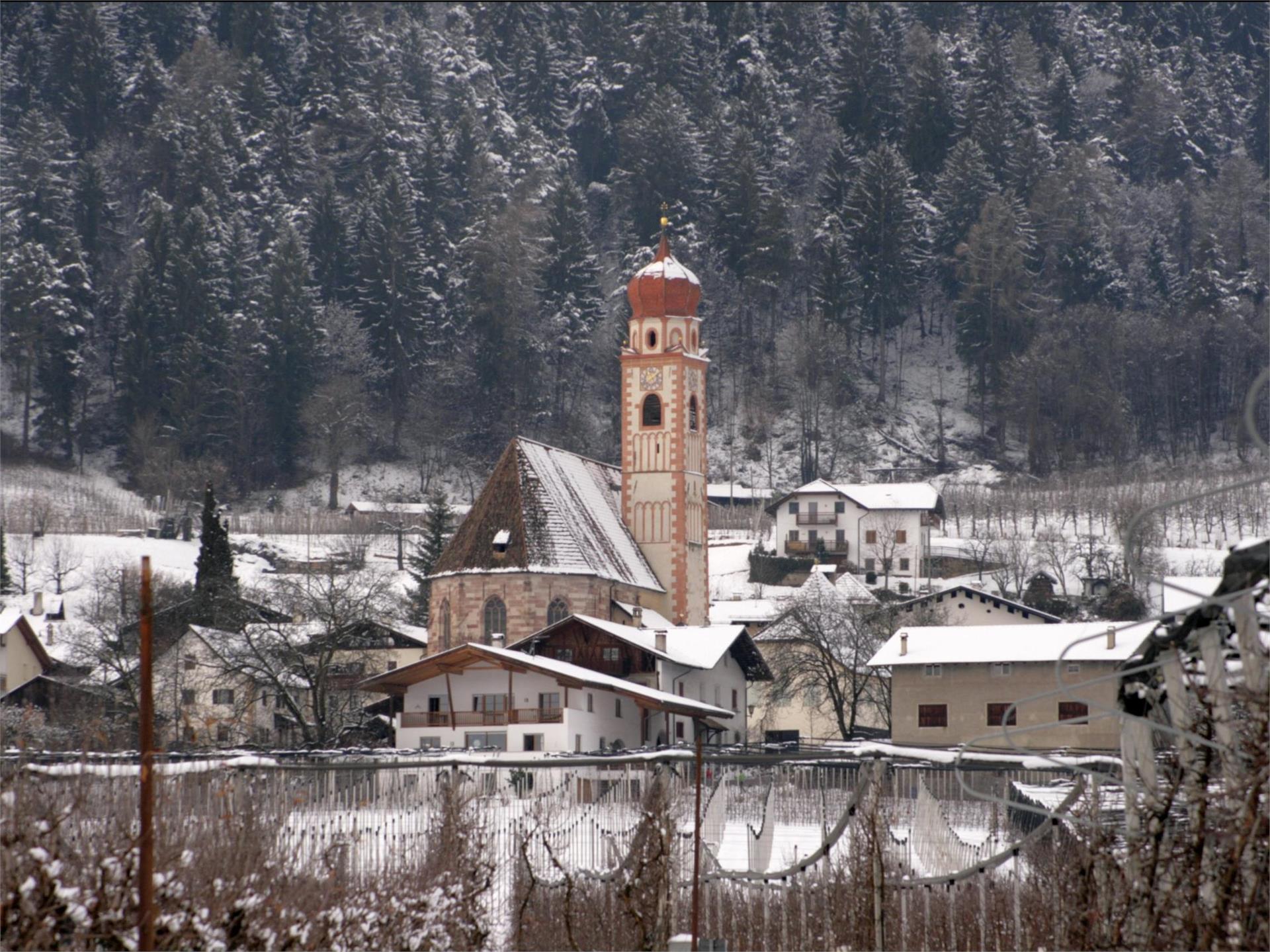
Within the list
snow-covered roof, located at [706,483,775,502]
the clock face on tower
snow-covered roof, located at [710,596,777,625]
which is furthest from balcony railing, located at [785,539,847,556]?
the clock face on tower

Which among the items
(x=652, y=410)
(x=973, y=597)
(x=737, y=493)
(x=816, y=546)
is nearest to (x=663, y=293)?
(x=652, y=410)

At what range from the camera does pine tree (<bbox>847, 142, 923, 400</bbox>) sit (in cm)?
17612

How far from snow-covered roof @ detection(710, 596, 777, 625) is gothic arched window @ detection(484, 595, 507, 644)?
20.7 meters

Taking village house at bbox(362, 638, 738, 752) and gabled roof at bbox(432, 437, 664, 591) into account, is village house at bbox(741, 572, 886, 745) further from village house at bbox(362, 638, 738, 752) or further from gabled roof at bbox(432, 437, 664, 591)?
village house at bbox(362, 638, 738, 752)

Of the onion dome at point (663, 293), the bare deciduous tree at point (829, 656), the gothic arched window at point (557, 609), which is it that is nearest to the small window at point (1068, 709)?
the bare deciduous tree at point (829, 656)

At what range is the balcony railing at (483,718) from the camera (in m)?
62.6

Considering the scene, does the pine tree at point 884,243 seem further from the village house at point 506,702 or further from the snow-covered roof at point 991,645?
the village house at point 506,702

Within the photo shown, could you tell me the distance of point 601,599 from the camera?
79250mm

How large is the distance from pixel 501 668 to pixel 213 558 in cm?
3712

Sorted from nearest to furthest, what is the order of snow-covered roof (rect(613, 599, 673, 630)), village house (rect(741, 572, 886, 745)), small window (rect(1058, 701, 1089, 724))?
small window (rect(1058, 701, 1089, 724)) < snow-covered roof (rect(613, 599, 673, 630)) < village house (rect(741, 572, 886, 745))

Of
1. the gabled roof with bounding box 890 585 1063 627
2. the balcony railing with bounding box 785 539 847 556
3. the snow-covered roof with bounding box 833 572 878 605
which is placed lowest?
the gabled roof with bounding box 890 585 1063 627

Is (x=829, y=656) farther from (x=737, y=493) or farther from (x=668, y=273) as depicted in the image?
(x=737, y=493)

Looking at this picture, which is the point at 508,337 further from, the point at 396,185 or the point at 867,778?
the point at 867,778

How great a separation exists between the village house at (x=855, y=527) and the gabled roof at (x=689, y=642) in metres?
44.5
